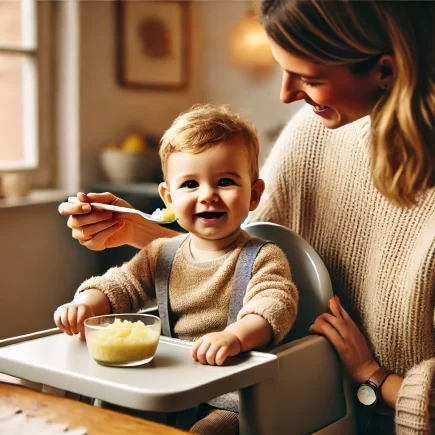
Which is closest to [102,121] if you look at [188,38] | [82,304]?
[188,38]

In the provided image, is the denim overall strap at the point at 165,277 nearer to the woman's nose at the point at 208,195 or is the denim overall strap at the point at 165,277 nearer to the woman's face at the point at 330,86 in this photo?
the woman's nose at the point at 208,195

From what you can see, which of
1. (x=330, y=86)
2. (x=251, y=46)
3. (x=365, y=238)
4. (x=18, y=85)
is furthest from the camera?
(x=251, y=46)

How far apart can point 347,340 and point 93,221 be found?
506 mm

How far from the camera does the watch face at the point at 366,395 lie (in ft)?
4.34

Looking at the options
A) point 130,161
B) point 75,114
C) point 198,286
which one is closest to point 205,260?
point 198,286

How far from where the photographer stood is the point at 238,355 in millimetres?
1107

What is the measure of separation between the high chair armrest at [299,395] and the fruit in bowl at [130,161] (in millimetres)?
2160

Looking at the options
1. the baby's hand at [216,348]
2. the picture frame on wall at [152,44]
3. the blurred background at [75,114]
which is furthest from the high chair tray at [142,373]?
the picture frame on wall at [152,44]

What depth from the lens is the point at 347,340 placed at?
1.32 m

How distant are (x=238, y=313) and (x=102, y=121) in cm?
241

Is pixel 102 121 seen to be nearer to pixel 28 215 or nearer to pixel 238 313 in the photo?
pixel 28 215

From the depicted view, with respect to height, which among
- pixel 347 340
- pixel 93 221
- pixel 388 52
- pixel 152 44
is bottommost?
pixel 347 340

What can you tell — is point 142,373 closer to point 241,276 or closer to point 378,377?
point 241,276

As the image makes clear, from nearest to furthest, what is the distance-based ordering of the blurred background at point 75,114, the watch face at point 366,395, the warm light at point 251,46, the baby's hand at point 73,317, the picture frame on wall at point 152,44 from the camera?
the baby's hand at point 73,317 → the watch face at point 366,395 → the blurred background at point 75,114 → the picture frame on wall at point 152,44 → the warm light at point 251,46
